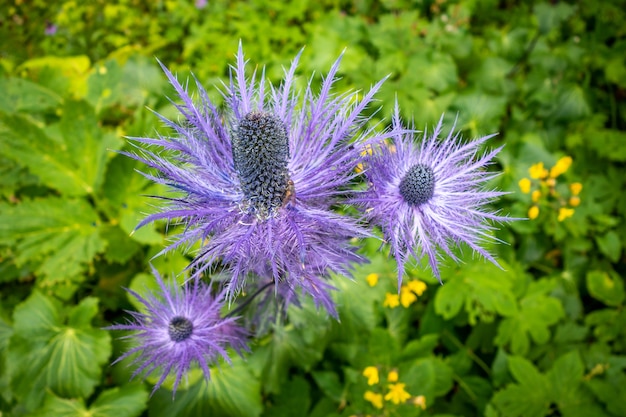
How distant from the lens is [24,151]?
193cm

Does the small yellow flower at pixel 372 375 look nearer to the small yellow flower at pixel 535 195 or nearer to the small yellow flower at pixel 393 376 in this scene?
the small yellow flower at pixel 393 376

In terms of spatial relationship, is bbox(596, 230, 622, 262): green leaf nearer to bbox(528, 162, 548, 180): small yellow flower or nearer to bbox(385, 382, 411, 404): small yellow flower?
bbox(528, 162, 548, 180): small yellow flower

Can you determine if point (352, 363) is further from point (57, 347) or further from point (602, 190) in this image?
point (602, 190)

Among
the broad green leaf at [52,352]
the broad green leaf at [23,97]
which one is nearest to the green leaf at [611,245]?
the broad green leaf at [52,352]

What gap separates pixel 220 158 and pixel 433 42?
188 cm

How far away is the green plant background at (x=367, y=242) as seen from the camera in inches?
67.0

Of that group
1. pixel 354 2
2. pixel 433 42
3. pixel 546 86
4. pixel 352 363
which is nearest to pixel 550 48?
pixel 546 86

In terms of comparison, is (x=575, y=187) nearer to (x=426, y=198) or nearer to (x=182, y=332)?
(x=426, y=198)

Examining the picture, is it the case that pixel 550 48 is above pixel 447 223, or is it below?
above

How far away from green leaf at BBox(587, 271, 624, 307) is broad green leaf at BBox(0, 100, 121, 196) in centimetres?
252

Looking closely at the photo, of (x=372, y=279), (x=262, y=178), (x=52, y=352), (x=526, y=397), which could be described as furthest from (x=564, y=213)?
(x=52, y=352)

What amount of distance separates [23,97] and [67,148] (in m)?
0.55

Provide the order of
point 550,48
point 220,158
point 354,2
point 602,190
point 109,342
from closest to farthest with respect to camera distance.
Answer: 1. point 220,158
2. point 109,342
3. point 602,190
4. point 550,48
5. point 354,2

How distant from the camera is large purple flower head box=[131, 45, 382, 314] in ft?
2.98
